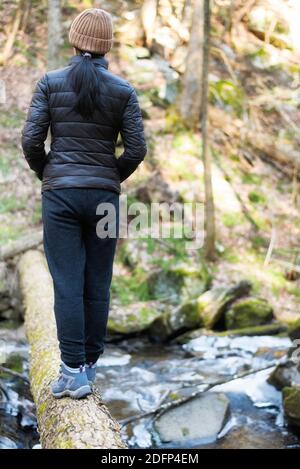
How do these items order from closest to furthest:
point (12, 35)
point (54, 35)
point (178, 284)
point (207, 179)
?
point (178, 284), point (207, 179), point (54, 35), point (12, 35)

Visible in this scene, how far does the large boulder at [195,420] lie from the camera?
267 inches

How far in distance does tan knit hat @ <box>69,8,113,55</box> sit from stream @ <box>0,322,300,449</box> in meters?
4.62

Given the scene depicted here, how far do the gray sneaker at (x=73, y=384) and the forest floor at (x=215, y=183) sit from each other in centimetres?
788

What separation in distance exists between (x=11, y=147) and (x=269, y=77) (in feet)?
33.4

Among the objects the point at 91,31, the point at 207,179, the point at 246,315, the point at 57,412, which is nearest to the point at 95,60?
the point at 91,31

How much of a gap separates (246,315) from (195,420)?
4436 millimetres

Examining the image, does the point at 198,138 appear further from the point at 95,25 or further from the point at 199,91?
the point at 95,25

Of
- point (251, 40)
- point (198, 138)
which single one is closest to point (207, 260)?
point (198, 138)

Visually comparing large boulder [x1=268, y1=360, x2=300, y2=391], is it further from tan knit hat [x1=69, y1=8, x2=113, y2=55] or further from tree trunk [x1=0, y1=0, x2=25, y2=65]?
tree trunk [x1=0, y1=0, x2=25, y2=65]

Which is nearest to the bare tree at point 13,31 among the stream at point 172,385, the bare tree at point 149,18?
the bare tree at point 149,18

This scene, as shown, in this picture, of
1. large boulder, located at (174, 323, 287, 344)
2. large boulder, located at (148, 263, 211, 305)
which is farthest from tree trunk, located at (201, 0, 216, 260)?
large boulder, located at (174, 323, 287, 344)

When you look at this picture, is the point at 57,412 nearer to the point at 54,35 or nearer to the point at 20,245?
the point at 20,245

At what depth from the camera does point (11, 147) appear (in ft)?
46.0

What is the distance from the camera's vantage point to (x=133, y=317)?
10.9 metres
